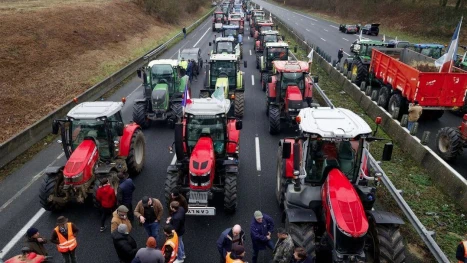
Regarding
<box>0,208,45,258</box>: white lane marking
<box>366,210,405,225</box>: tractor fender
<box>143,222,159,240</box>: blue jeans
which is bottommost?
<box>0,208,45,258</box>: white lane marking

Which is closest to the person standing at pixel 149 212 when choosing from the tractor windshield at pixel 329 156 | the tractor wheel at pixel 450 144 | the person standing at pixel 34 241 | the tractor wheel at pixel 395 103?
the person standing at pixel 34 241

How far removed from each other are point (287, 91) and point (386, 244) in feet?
28.1

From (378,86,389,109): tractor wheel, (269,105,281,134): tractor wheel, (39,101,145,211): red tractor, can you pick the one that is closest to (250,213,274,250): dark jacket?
(39,101,145,211): red tractor

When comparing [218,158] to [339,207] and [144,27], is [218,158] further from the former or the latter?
[144,27]

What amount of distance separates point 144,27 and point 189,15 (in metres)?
18.6

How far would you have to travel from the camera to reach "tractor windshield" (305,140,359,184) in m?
7.41

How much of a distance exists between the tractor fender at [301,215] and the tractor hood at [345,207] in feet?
1.57

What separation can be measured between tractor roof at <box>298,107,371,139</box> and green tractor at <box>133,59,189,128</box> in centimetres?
731

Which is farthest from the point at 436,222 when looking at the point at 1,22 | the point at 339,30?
the point at 339,30

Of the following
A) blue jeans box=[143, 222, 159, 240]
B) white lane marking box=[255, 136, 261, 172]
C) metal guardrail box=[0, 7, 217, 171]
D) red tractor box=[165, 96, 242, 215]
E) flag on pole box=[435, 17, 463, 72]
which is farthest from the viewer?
flag on pole box=[435, 17, 463, 72]

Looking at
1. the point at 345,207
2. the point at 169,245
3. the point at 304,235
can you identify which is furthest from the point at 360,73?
the point at 169,245

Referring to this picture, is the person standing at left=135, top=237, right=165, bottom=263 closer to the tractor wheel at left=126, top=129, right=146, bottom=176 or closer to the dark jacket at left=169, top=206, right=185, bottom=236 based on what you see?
the dark jacket at left=169, top=206, right=185, bottom=236

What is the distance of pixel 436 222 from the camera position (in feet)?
28.2

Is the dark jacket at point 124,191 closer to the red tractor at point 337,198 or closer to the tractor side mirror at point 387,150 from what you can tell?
the red tractor at point 337,198
